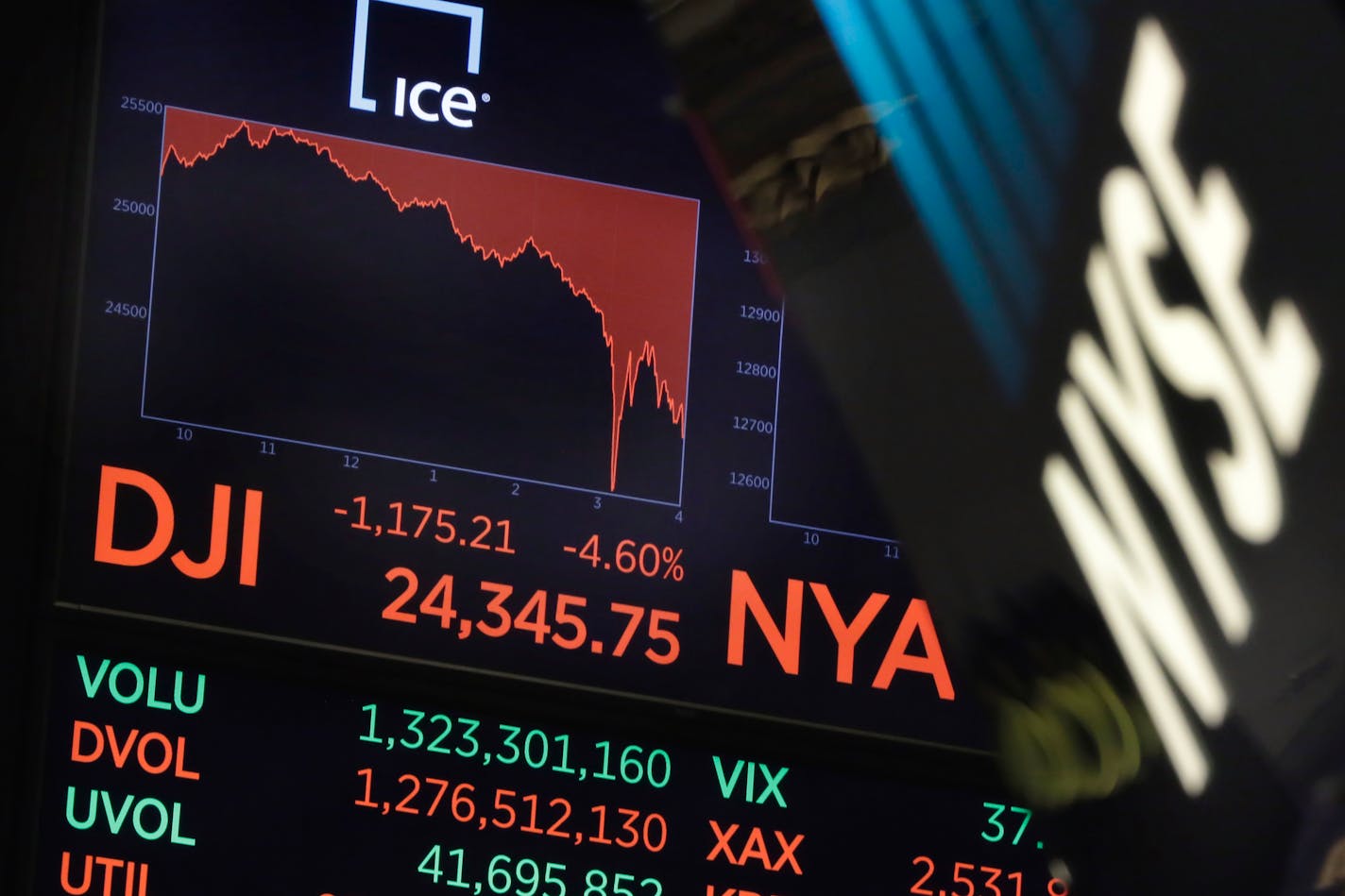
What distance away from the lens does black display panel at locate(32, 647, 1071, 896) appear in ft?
8.14

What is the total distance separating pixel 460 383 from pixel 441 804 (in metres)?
0.58

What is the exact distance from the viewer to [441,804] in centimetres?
254

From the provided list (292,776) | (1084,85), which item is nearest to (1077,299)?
(1084,85)

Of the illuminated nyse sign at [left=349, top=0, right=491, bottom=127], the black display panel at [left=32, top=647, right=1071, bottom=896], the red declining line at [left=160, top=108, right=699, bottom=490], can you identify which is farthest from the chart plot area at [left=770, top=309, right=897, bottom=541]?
the illuminated nyse sign at [left=349, top=0, right=491, bottom=127]

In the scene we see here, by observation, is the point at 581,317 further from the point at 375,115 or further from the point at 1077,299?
the point at 1077,299

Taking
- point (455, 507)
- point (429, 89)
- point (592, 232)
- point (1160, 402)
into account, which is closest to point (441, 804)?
point (455, 507)

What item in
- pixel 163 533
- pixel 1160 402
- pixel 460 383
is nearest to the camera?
pixel 1160 402

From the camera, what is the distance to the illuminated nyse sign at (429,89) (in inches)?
106

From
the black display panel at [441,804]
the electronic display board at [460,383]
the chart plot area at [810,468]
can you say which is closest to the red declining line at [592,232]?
the electronic display board at [460,383]

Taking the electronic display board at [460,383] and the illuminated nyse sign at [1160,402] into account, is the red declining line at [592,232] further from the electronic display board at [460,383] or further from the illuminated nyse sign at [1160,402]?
the illuminated nyse sign at [1160,402]

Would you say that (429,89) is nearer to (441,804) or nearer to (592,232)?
(592,232)

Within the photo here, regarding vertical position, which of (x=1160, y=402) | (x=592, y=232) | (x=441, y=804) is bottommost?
(x=441, y=804)

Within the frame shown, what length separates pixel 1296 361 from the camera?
456 mm

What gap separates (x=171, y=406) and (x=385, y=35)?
612mm
